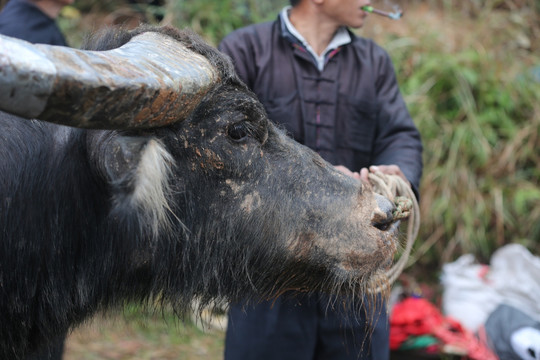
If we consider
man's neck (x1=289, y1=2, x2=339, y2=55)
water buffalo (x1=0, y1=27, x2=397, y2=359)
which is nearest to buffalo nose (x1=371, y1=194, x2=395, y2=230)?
water buffalo (x1=0, y1=27, x2=397, y2=359)

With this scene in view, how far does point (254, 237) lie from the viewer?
2035 millimetres

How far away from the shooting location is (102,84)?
145cm

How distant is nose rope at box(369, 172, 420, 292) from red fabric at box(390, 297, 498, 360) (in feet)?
5.77

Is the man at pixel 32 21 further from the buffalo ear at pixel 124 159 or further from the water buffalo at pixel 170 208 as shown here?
the buffalo ear at pixel 124 159

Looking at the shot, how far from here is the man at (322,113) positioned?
8.73ft

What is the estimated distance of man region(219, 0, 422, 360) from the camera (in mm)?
2660

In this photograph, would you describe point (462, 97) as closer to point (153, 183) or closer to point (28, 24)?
point (28, 24)

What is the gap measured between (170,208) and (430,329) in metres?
2.86

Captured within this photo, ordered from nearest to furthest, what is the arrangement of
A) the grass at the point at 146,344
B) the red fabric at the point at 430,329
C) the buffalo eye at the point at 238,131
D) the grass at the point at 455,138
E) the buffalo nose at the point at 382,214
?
Result: 1. the buffalo eye at the point at 238,131
2. the buffalo nose at the point at 382,214
3. the red fabric at the point at 430,329
4. the grass at the point at 146,344
5. the grass at the point at 455,138

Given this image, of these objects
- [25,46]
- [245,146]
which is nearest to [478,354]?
[245,146]

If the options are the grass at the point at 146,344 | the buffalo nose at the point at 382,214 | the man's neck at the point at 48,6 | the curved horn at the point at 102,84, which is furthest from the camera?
the grass at the point at 146,344

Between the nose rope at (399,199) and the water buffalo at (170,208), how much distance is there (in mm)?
93

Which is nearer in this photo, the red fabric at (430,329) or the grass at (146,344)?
the red fabric at (430,329)

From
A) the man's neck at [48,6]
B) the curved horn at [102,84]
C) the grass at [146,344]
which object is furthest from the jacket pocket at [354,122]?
the grass at [146,344]
